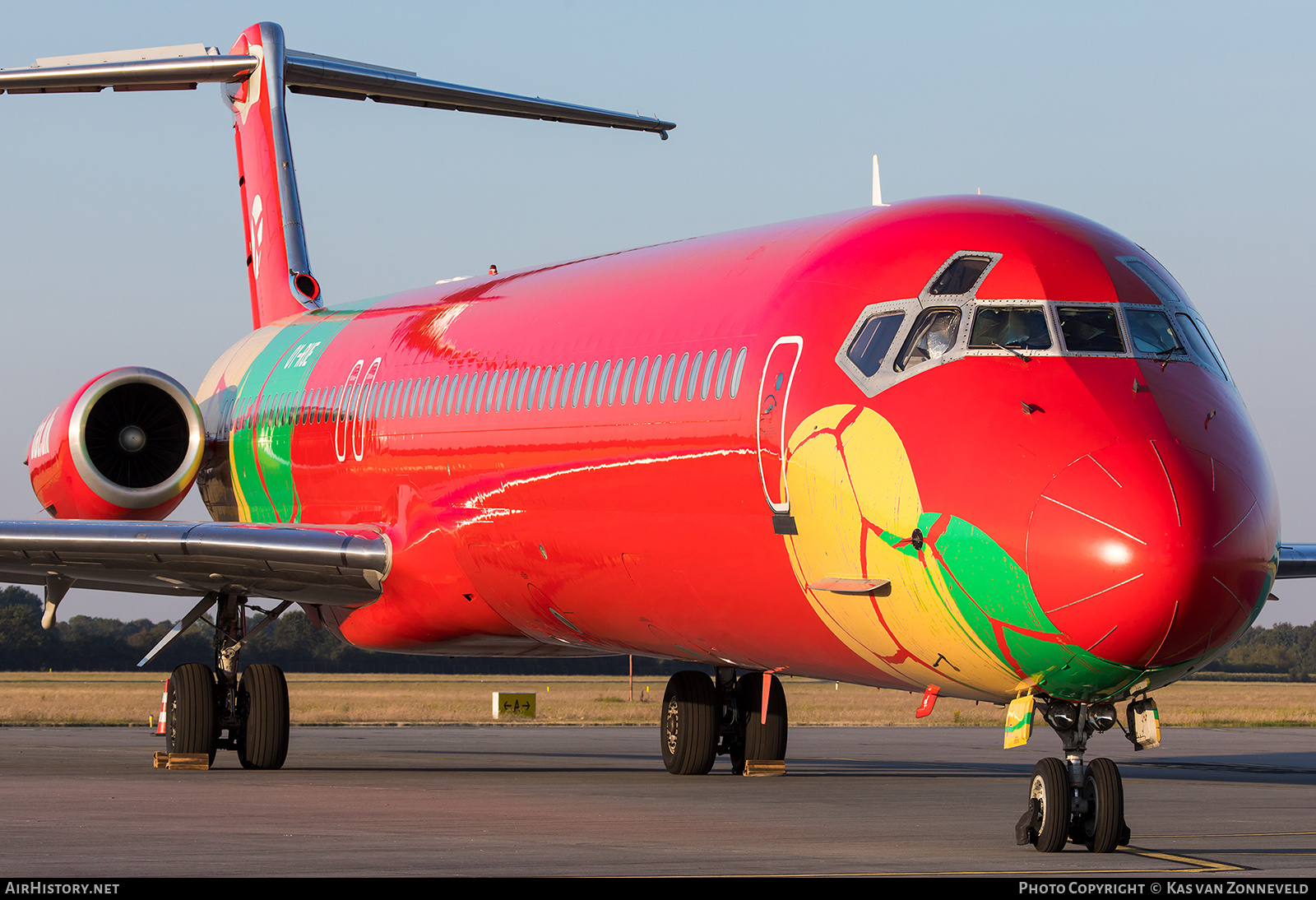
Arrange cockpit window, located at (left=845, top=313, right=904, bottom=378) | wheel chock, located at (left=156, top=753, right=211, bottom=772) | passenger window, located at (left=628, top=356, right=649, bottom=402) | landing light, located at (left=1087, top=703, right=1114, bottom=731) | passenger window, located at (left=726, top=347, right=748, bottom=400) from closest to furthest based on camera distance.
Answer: landing light, located at (left=1087, top=703, right=1114, bottom=731), cockpit window, located at (left=845, top=313, right=904, bottom=378), passenger window, located at (left=726, top=347, right=748, bottom=400), passenger window, located at (left=628, top=356, right=649, bottom=402), wheel chock, located at (left=156, top=753, right=211, bottom=772)

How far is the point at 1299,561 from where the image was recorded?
1852 cm

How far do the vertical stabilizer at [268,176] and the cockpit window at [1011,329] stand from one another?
638 inches

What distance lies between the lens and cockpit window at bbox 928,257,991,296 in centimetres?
1231

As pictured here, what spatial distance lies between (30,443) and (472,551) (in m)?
8.33

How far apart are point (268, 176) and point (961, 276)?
17229 millimetres

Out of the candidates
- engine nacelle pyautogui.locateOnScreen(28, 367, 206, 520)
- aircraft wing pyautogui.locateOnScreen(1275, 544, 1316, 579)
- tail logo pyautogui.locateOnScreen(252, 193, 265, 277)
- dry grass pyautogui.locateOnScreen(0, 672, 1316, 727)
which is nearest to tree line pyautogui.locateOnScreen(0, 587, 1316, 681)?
dry grass pyautogui.locateOnScreen(0, 672, 1316, 727)

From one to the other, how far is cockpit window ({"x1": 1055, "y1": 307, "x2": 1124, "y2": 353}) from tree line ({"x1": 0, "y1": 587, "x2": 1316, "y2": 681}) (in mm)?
65833

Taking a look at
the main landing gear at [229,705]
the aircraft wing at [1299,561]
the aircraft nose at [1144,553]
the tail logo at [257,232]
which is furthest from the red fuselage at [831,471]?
the tail logo at [257,232]

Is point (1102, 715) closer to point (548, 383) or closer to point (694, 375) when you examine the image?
point (694, 375)

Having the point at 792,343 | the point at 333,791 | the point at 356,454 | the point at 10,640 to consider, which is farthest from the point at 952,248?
the point at 10,640

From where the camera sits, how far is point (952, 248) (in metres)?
12.7

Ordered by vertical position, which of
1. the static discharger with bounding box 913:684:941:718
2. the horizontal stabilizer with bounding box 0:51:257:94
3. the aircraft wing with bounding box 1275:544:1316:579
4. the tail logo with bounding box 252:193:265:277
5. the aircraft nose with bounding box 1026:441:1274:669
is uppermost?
the horizontal stabilizer with bounding box 0:51:257:94

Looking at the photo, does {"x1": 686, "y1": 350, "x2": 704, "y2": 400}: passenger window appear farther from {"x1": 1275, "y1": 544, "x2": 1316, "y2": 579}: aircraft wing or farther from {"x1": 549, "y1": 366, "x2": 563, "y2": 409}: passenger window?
{"x1": 1275, "y1": 544, "x2": 1316, "y2": 579}: aircraft wing
